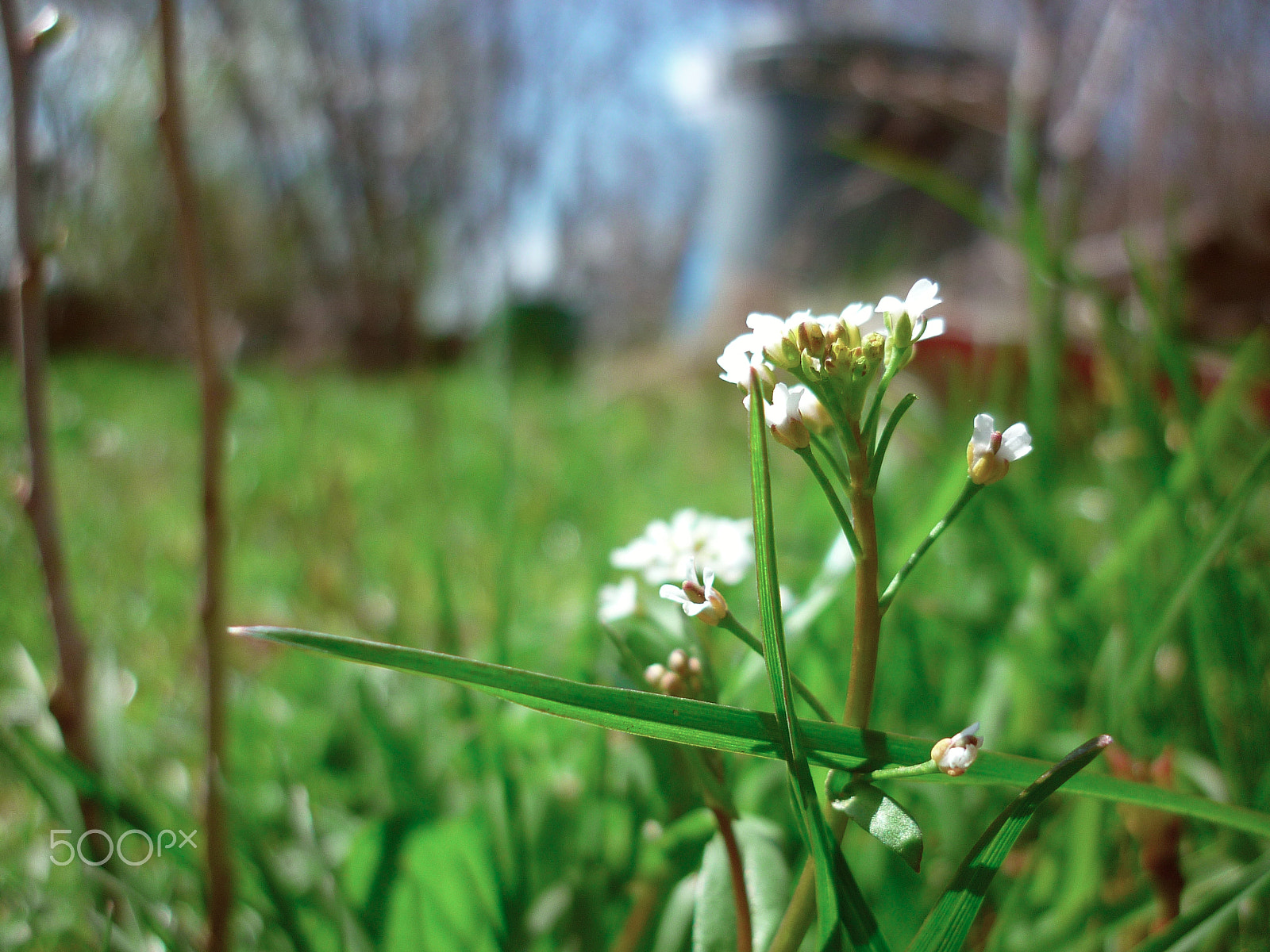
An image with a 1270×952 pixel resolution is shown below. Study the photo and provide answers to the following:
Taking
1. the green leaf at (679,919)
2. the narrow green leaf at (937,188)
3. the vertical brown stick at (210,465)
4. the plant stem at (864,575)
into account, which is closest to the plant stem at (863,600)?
the plant stem at (864,575)

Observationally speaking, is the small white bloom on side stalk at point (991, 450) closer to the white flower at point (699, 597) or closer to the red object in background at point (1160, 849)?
the white flower at point (699, 597)

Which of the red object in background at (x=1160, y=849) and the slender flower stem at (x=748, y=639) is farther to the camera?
the red object in background at (x=1160, y=849)

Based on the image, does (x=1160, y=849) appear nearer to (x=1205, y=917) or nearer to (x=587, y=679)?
(x=1205, y=917)

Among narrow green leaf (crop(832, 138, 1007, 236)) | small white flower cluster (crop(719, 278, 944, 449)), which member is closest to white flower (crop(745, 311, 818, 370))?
small white flower cluster (crop(719, 278, 944, 449))

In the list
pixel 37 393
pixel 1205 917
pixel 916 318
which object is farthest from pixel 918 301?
pixel 37 393

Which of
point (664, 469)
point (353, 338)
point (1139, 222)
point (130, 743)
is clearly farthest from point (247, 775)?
point (353, 338)

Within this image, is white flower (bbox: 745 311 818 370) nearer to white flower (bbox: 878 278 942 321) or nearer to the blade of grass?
white flower (bbox: 878 278 942 321)
